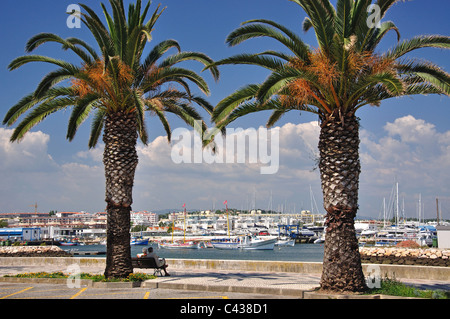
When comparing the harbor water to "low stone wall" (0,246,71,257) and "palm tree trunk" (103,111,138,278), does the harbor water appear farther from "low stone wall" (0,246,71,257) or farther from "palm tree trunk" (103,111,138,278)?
"palm tree trunk" (103,111,138,278)

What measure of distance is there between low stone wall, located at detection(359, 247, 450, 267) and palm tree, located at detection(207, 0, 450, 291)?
30.0 ft

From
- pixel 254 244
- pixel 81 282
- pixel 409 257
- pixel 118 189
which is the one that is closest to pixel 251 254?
pixel 254 244

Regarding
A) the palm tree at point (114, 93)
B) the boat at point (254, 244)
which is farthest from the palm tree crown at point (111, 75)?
the boat at point (254, 244)

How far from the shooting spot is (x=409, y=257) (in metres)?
21.1

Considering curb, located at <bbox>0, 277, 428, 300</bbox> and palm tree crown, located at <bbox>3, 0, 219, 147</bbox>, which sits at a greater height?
palm tree crown, located at <bbox>3, 0, 219, 147</bbox>

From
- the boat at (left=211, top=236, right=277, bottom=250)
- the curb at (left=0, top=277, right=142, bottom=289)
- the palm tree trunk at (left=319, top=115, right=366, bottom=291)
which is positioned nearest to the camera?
the palm tree trunk at (left=319, top=115, right=366, bottom=291)

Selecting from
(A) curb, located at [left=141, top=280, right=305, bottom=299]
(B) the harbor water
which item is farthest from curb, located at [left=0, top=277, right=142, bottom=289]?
(B) the harbor water

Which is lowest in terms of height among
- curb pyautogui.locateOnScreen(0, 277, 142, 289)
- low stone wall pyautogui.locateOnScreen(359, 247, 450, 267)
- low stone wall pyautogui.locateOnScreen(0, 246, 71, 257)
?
low stone wall pyautogui.locateOnScreen(0, 246, 71, 257)

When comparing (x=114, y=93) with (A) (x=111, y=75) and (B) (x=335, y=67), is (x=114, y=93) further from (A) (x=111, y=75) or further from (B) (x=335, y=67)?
(B) (x=335, y=67)

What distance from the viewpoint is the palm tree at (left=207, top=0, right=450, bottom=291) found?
1246cm

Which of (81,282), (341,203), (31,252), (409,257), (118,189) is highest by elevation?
(118,189)

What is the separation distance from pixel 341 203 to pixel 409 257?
34.2ft
